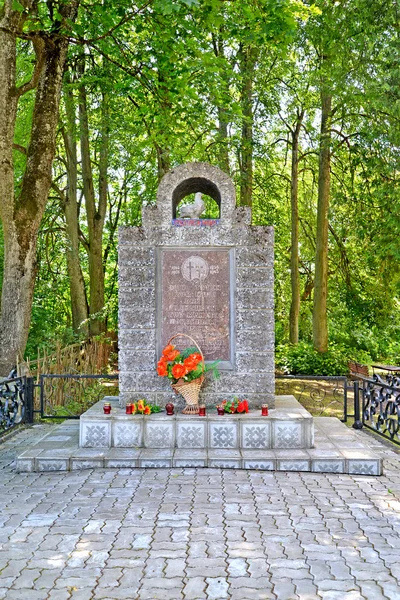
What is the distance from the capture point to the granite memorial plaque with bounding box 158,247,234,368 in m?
7.01

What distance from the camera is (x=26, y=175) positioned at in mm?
9562

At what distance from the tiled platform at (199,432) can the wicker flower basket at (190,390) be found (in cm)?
19

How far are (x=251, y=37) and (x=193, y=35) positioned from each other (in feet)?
5.22

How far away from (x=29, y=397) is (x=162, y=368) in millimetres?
2955

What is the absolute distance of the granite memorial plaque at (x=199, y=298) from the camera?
7008mm

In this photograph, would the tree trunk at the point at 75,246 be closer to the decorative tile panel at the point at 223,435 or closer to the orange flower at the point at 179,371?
the orange flower at the point at 179,371

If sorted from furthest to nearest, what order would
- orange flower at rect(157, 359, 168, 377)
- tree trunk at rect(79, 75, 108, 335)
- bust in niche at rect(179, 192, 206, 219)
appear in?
tree trunk at rect(79, 75, 108, 335), bust in niche at rect(179, 192, 206, 219), orange flower at rect(157, 359, 168, 377)

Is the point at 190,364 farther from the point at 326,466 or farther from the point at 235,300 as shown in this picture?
the point at 326,466

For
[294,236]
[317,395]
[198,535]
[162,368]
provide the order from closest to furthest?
[198,535] → [162,368] → [317,395] → [294,236]

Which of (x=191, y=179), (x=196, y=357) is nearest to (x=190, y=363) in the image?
(x=196, y=357)

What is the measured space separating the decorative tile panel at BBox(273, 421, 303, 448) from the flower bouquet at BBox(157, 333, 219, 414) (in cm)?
94

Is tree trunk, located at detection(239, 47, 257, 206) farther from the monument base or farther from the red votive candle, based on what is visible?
the monument base

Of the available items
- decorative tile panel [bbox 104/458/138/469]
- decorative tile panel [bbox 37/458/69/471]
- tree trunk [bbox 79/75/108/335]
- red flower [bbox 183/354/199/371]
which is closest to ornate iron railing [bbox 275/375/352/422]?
red flower [bbox 183/354/199/371]

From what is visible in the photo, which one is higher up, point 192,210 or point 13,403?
point 192,210
